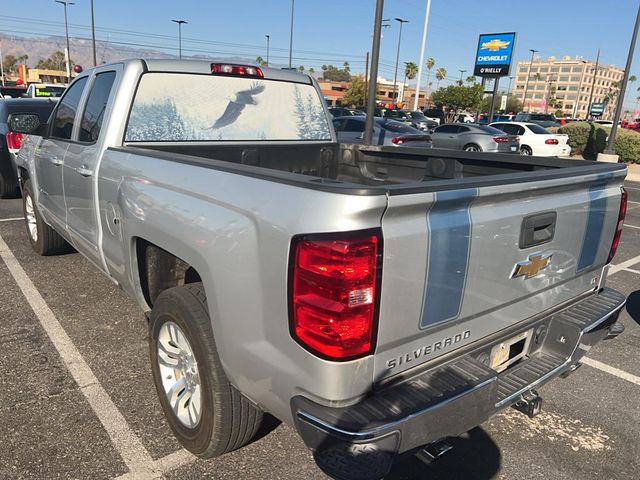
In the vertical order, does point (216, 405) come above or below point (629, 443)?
above

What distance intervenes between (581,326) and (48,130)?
4403 millimetres

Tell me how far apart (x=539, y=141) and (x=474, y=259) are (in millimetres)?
18578

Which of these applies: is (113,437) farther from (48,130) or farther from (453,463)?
(48,130)

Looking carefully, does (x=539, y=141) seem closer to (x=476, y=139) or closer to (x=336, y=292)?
(x=476, y=139)

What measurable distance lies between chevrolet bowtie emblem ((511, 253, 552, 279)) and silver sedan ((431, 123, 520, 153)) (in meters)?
15.6

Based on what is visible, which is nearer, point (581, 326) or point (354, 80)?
point (581, 326)

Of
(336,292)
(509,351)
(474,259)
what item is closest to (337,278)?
(336,292)

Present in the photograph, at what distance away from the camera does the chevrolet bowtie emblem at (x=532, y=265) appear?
2201 mm

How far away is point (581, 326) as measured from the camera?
8.39 ft

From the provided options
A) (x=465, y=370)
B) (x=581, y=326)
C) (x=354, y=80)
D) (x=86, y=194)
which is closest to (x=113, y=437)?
(x=86, y=194)

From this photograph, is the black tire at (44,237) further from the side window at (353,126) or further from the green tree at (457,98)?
the green tree at (457,98)

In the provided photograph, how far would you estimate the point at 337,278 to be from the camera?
1.68 meters

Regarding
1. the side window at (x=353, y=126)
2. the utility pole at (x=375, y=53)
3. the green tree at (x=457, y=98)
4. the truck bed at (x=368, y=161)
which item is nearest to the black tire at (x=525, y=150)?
the side window at (x=353, y=126)

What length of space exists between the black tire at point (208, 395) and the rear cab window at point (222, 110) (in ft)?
4.61
